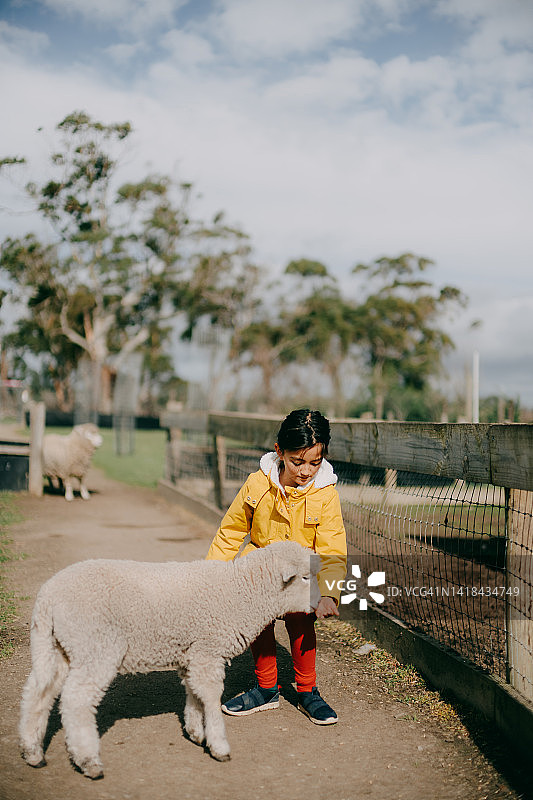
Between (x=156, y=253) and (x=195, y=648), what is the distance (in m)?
41.7

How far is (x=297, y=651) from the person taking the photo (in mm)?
3871

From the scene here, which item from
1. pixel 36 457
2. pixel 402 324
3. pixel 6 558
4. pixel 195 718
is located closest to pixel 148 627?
pixel 195 718

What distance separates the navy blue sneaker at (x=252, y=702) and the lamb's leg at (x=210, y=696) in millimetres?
502

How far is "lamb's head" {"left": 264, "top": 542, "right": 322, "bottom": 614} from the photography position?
11.1ft

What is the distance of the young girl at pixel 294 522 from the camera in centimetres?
379

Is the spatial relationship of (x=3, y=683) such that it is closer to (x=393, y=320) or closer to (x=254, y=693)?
(x=254, y=693)

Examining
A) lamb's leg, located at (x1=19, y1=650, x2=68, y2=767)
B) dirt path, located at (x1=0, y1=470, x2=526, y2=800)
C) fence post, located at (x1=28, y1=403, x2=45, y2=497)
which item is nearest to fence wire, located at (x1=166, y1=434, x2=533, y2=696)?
dirt path, located at (x1=0, y1=470, x2=526, y2=800)

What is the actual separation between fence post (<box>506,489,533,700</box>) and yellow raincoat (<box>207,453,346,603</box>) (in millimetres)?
822

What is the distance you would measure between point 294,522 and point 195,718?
1.03m

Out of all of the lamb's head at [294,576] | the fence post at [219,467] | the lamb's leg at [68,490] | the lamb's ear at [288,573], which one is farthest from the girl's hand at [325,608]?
the lamb's leg at [68,490]

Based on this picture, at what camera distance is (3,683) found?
4004 millimetres

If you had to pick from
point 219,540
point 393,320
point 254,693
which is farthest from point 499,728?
point 393,320

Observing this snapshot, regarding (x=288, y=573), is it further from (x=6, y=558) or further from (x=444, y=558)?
(x=6, y=558)

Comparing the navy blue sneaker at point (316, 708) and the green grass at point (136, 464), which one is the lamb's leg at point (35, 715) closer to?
the navy blue sneaker at point (316, 708)
